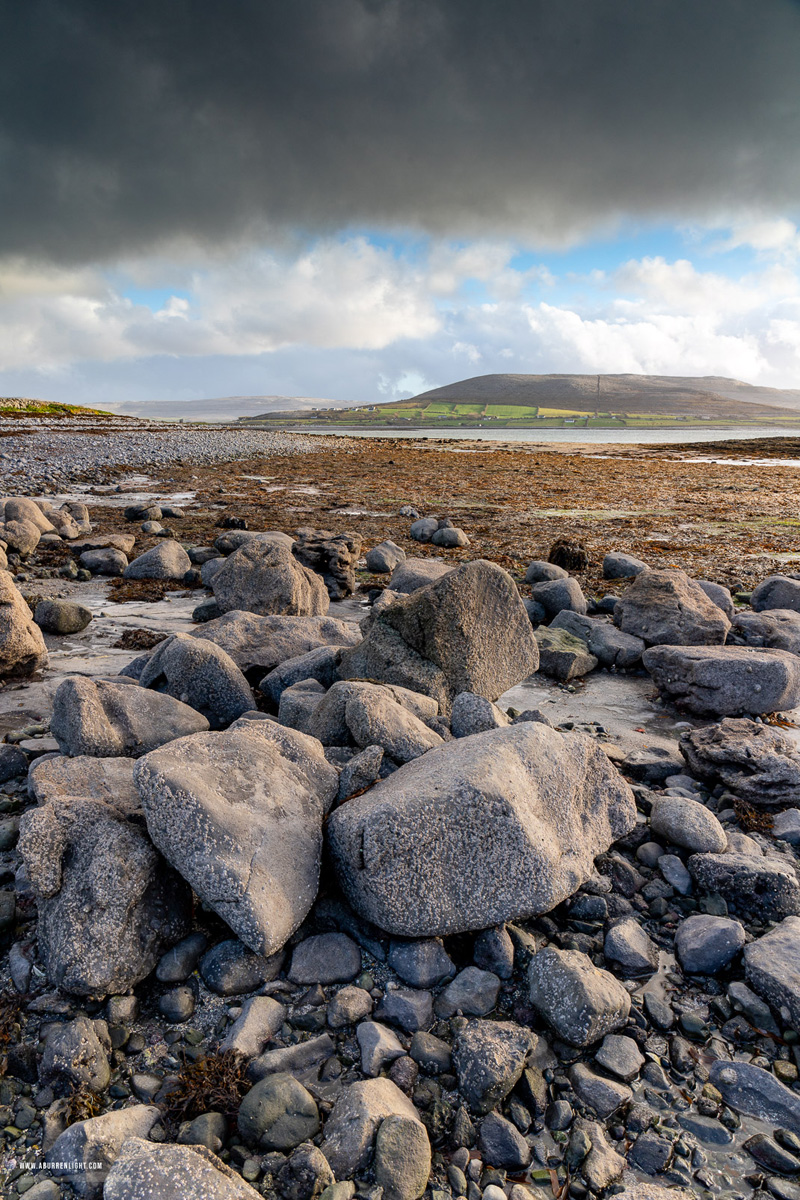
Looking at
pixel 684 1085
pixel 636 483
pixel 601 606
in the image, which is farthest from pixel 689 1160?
pixel 636 483

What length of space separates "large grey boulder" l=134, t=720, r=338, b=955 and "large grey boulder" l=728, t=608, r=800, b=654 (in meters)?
5.85

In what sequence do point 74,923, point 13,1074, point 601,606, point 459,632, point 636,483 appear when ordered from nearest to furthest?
point 13,1074, point 74,923, point 459,632, point 601,606, point 636,483

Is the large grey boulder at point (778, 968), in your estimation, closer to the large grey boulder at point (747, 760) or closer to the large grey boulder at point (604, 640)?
the large grey boulder at point (747, 760)

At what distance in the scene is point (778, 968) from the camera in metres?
2.90

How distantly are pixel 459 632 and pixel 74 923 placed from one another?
11.1 feet

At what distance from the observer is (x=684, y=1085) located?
8.45ft

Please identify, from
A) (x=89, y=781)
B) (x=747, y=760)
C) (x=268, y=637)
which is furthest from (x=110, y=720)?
(x=747, y=760)

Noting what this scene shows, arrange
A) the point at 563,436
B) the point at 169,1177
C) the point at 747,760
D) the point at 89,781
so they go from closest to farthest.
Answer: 1. the point at 169,1177
2. the point at 89,781
3. the point at 747,760
4. the point at 563,436

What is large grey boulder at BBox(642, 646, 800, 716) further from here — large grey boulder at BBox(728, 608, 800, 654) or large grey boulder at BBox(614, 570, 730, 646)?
large grey boulder at BBox(728, 608, 800, 654)

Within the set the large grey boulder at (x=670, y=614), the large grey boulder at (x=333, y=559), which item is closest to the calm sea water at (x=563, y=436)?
the large grey boulder at (x=333, y=559)

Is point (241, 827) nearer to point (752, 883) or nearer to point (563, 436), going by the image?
point (752, 883)

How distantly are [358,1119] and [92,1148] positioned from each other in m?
0.87

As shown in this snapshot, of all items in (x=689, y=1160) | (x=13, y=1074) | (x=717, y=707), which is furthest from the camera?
(x=717, y=707)

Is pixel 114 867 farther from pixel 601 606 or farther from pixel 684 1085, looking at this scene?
pixel 601 606
